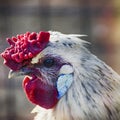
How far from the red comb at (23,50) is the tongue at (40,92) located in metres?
0.04

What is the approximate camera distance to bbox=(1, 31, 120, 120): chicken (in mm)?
854

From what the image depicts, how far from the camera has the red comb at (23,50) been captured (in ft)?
2.83

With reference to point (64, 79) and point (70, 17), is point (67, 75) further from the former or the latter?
point (70, 17)

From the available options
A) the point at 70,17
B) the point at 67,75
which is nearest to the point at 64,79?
the point at 67,75

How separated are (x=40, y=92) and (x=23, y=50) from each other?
8cm

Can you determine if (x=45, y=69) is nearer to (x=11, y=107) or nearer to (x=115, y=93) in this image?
(x=115, y=93)

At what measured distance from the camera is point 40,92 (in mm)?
891

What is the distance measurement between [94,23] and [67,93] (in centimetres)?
112

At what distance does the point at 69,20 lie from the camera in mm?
1849

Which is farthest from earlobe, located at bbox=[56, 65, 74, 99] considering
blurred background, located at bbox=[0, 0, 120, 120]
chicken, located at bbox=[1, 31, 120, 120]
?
blurred background, located at bbox=[0, 0, 120, 120]

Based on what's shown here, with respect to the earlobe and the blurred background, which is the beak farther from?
the blurred background

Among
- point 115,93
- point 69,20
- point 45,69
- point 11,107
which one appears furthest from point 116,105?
point 69,20

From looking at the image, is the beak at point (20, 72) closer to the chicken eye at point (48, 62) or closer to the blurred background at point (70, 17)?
the chicken eye at point (48, 62)

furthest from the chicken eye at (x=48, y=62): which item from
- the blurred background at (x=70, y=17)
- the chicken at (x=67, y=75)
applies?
the blurred background at (x=70, y=17)
